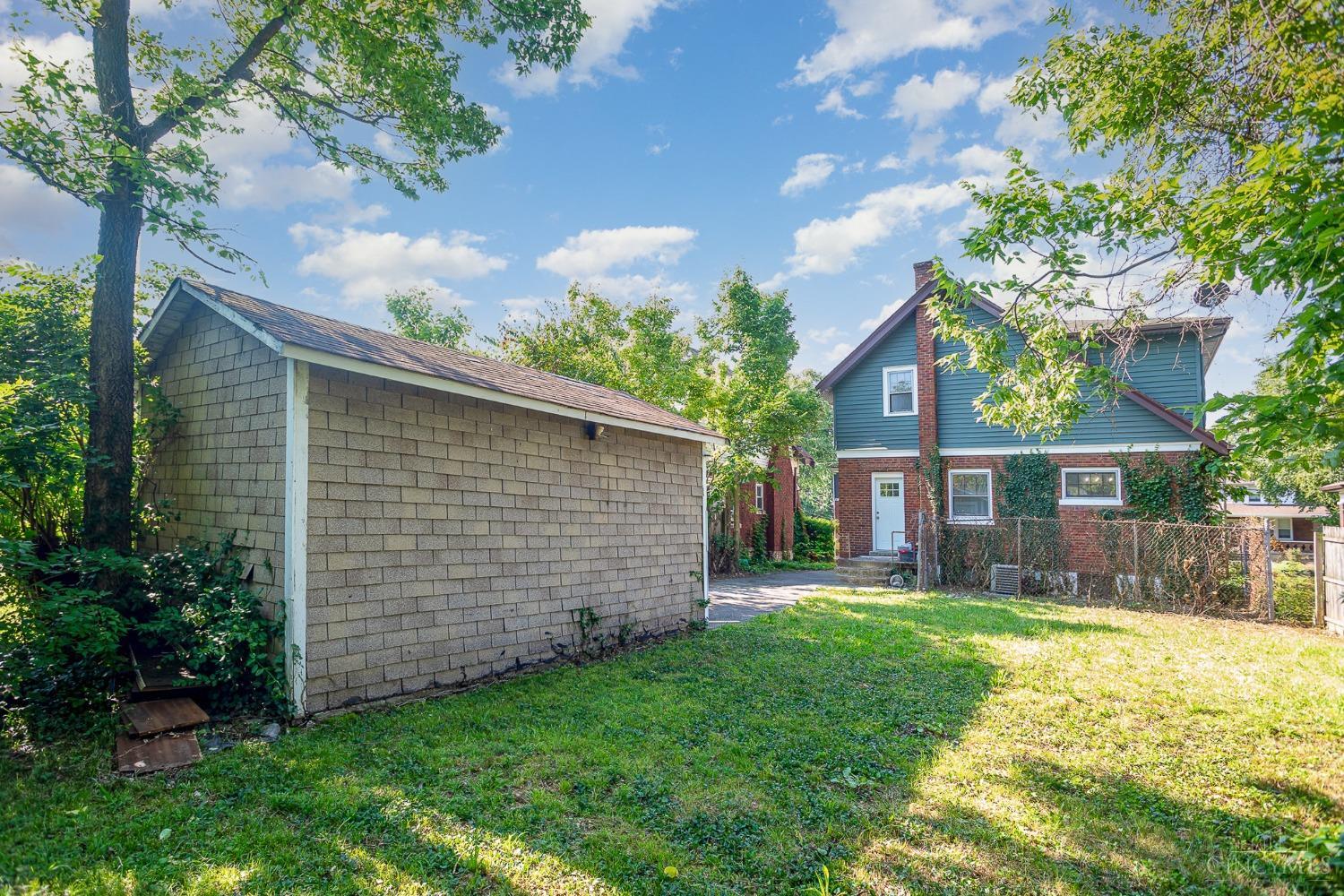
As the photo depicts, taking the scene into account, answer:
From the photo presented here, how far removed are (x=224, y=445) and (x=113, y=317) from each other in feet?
5.12

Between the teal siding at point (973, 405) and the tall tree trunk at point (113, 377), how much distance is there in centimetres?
1396

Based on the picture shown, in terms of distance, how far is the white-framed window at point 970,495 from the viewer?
1491 centimetres

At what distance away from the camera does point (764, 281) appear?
20562mm

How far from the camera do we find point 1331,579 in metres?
9.38

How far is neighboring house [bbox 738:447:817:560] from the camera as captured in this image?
20.9 metres

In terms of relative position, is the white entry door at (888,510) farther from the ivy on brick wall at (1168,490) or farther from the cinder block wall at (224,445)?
the cinder block wall at (224,445)


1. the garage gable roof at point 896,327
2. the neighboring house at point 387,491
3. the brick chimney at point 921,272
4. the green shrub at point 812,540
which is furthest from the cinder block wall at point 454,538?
the green shrub at point 812,540

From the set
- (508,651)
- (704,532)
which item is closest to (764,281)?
(704,532)

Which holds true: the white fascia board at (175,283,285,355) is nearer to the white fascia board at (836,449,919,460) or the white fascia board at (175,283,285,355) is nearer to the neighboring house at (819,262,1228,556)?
the neighboring house at (819,262,1228,556)

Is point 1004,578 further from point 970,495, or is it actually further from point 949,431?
point 949,431

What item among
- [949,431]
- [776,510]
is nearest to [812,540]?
[776,510]

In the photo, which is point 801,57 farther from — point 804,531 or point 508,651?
point 804,531

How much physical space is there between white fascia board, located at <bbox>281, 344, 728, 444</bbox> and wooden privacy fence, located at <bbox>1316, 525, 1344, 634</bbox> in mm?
10416

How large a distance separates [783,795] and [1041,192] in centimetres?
678
